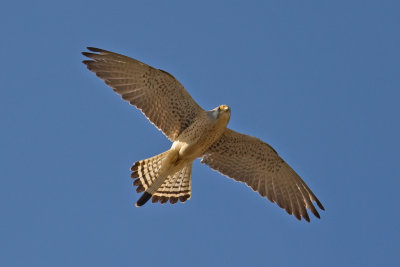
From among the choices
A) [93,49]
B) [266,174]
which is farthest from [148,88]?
[266,174]

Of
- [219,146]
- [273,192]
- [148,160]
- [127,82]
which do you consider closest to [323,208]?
[273,192]

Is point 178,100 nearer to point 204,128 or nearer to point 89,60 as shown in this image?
point 204,128

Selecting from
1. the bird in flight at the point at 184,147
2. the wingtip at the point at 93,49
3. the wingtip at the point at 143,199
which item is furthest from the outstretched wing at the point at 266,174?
the wingtip at the point at 93,49

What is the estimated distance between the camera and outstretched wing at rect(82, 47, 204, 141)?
1366cm

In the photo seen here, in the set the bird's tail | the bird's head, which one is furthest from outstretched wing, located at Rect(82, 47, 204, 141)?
the bird's tail

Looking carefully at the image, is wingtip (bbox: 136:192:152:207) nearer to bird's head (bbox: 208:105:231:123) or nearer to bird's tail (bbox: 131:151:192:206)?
bird's tail (bbox: 131:151:192:206)

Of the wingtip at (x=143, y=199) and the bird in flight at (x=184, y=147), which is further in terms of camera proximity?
the wingtip at (x=143, y=199)

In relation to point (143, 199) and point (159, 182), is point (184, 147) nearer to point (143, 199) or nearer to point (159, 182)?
point (159, 182)

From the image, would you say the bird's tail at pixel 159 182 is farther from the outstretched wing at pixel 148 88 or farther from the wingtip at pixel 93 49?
the wingtip at pixel 93 49

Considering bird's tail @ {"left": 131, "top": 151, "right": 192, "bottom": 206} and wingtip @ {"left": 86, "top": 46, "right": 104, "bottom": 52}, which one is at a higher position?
wingtip @ {"left": 86, "top": 46, "right": 104, "bottom": 52}

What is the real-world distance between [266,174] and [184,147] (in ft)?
5.91

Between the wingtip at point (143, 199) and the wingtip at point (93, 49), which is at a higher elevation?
the wingtip at point (93, 49)

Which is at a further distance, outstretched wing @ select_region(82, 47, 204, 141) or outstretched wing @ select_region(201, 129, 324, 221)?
outstretched wing @ select_region(201, 129, 324, 221)

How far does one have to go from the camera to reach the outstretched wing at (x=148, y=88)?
13.7m
